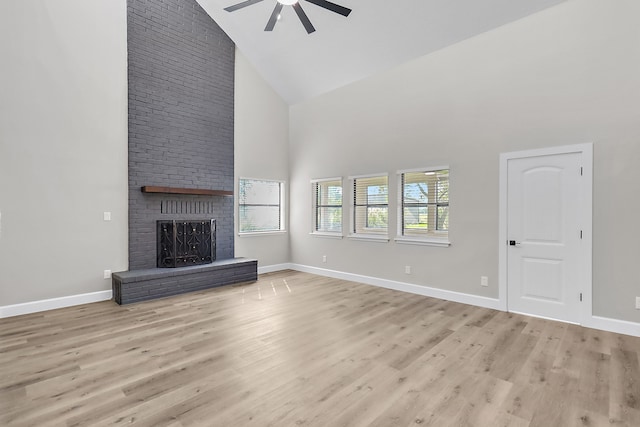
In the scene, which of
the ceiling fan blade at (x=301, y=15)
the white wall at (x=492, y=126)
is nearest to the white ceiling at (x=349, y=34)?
the white wall at (x=492, y=126)

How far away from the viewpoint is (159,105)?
514cm

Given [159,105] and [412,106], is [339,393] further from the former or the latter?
[159,105]

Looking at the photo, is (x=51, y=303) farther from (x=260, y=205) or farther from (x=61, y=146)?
(x=260, y=205)

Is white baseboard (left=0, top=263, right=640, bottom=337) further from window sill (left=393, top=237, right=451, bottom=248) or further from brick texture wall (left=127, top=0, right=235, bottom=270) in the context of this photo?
brick texture wall (left=127, top=0, right=235, bottom=270)

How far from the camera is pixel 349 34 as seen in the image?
15.8ft

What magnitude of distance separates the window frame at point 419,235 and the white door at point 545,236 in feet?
2.81

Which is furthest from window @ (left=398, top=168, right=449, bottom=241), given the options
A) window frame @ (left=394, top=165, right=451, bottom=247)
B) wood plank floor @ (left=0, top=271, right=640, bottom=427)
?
wood plank floor @ (left=0, top=271, right=640, bottom=427)

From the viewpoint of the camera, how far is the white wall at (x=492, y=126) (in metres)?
3.38

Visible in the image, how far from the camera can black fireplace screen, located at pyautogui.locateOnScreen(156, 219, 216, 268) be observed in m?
5.11

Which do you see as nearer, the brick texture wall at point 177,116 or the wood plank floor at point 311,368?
the wood plank floor at point 311,368

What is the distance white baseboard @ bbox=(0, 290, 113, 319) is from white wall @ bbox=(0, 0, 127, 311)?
6 cm

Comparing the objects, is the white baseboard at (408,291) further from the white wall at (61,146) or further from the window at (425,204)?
the window at (425,204)

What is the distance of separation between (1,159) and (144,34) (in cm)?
266

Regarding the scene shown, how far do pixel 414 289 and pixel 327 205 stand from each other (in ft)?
7.85
